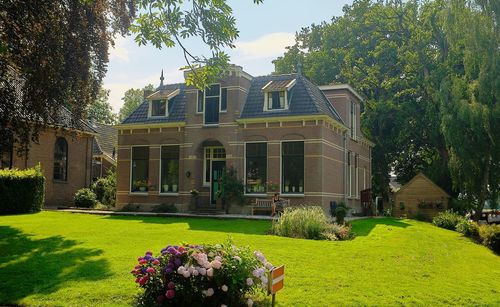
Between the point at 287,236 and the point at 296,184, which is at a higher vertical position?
the point at 296,184

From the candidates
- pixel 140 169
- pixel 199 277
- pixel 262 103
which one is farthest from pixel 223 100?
pixel 199 277

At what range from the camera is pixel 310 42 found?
150 ft

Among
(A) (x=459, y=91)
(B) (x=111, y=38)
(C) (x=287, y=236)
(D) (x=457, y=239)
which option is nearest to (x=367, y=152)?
(A) (x=459, y=91)

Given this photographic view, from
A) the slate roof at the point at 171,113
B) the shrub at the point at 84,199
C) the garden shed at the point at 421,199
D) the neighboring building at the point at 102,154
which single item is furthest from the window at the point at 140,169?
the garden shed at the point at 421,199

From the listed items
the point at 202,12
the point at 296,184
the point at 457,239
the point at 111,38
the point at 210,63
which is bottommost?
the point at 457,239

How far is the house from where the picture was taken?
24.1 meters

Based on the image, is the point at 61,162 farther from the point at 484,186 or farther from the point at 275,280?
the point at 275,280

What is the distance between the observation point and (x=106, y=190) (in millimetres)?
31516

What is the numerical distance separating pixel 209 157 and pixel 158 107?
453 cm

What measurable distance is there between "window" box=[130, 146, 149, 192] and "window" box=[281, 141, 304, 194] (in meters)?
8.40

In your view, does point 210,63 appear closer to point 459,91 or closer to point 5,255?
point 5,255

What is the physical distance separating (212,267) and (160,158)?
20.7 m

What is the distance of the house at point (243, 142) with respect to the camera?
24.1 m

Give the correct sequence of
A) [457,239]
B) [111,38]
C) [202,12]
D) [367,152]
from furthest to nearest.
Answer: [367,152]
[457,239]
[111,38]
[202,12]
